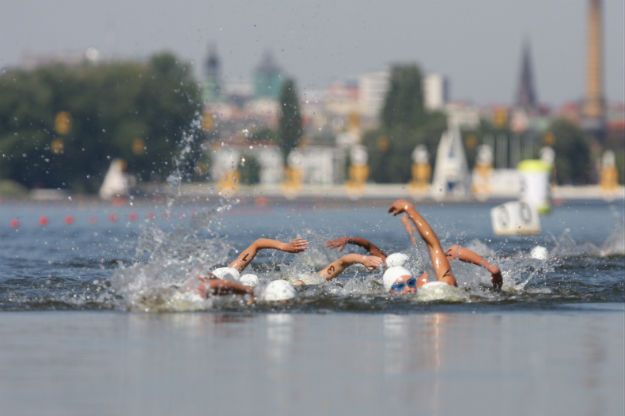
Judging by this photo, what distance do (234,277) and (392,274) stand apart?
2.26 m

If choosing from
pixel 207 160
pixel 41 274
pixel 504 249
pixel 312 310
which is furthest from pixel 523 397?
pixel 207 160

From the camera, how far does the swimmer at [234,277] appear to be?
23688 millimetres

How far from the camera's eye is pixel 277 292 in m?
24.9

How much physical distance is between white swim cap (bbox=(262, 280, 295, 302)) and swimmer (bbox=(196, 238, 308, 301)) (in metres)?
0.25

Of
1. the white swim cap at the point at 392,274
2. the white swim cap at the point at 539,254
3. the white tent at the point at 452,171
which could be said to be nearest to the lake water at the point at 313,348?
the white swim cap at the point at 392,274

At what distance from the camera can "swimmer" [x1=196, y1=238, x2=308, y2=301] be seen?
23688 millimetres

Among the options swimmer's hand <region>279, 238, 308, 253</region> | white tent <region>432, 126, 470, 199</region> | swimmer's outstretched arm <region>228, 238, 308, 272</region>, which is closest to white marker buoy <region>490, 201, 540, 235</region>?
swimmer's outstretched arm <region>228, 238, 308, 272</region>

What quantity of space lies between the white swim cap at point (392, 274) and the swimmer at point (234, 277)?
1.39 m

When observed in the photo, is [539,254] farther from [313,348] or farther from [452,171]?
[452,171]

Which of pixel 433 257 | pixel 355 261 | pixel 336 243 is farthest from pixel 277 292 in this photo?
pixel 433 257

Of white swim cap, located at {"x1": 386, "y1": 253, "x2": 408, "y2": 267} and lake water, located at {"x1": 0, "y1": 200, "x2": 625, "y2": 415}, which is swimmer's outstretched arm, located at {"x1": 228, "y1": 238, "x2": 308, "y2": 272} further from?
white swim cap, located at {"x1": 386, "y1": 253, "x2": 408, "y2": 267}

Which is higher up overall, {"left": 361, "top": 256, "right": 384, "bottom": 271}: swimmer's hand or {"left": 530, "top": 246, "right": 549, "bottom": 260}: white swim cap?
{"left": 361, "top": 256, "right": 384, "bottom": 271}: swimmer's hand

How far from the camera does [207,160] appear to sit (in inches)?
6737

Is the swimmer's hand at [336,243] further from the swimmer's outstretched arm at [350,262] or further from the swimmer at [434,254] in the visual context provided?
the swimmer's outstretched arm at [350,262]
